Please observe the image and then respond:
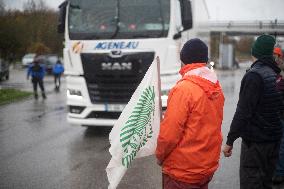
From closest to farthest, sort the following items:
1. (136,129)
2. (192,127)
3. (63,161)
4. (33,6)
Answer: (192,127) → (136,129) → (63,161) → (33,6)

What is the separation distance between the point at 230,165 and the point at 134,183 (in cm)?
190

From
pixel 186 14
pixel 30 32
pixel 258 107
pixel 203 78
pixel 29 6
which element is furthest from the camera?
pixel 29 6

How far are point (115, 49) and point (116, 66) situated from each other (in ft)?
1.17

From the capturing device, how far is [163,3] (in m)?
10.1

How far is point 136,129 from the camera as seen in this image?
406 cm

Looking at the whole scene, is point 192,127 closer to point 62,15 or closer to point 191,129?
point 191,129

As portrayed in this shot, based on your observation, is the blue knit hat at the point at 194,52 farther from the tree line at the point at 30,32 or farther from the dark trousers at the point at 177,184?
the tree line at the point at 30,32

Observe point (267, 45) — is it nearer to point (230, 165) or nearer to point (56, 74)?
point (230, 165)

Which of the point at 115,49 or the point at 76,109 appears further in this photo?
the point at 76,109

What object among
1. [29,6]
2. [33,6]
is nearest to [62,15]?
[33,6]

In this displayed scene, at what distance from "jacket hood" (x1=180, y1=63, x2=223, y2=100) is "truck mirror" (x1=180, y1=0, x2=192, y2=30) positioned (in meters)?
6.30

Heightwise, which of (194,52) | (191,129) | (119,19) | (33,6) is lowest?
(33,6)

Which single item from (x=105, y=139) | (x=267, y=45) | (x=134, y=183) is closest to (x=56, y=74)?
(x=105, y=139)

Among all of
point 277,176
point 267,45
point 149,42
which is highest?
point 267,45
